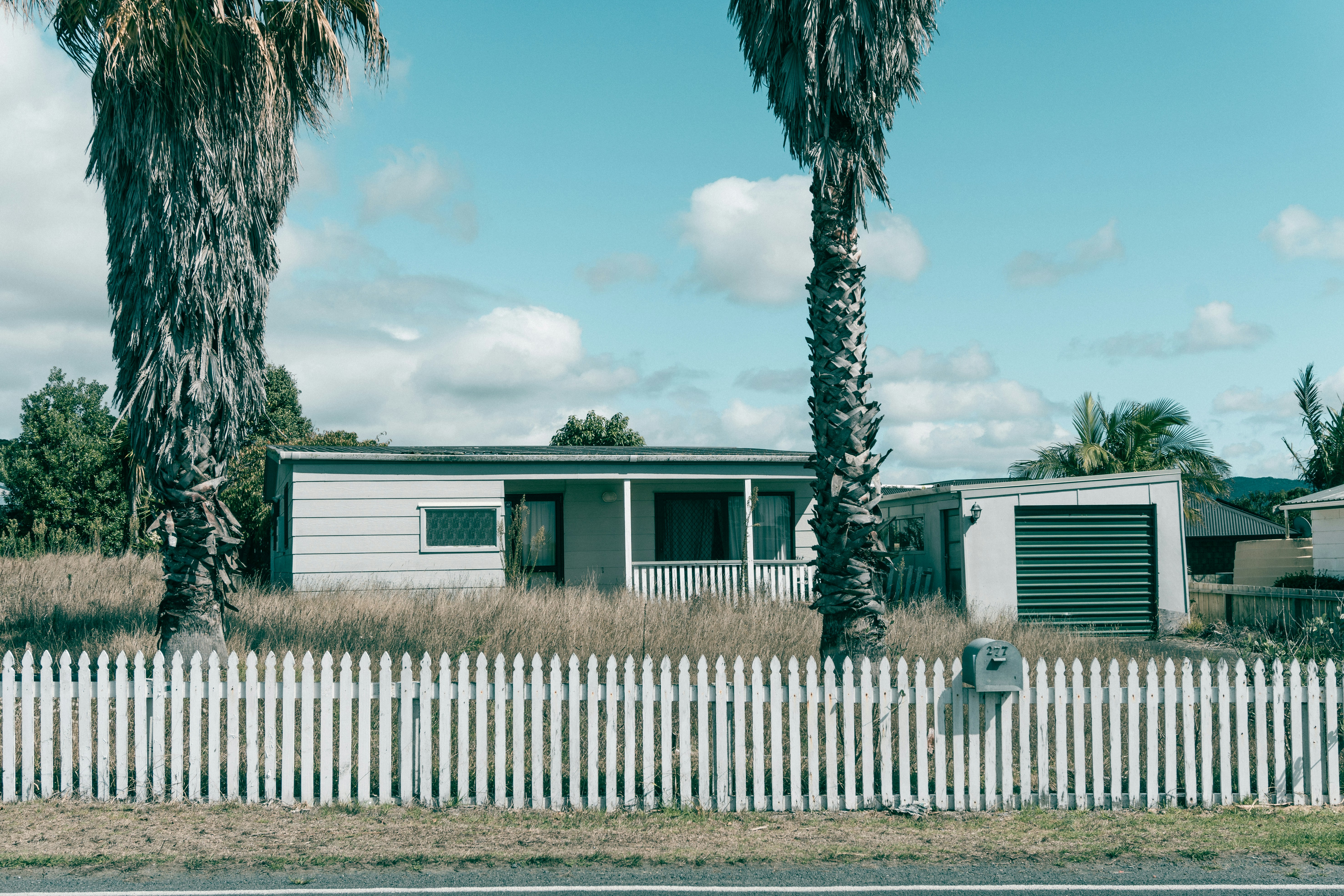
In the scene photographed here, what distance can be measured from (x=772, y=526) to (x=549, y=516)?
426cm

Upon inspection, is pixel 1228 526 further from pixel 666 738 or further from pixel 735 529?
pixel 666 738

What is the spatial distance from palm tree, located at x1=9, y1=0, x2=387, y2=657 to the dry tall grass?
144cm

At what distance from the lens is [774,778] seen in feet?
21.4

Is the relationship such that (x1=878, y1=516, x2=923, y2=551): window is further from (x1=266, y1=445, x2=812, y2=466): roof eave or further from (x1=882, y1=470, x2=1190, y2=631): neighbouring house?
(x1=266, y1=445, x2=812, y2=466): roof eave

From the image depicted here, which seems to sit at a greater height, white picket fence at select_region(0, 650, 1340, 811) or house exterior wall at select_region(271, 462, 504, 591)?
house exterior wall at select_region(271, 462, 504, 591)

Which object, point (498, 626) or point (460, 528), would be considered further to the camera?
point (460, 528)

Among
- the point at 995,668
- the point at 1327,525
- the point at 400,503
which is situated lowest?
the point at 995,668

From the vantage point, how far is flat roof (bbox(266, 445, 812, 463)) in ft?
A: 50.4

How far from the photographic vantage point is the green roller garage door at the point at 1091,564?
1567 centimetres

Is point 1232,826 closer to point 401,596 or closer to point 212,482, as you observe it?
point 212,482

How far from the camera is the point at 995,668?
656 cm

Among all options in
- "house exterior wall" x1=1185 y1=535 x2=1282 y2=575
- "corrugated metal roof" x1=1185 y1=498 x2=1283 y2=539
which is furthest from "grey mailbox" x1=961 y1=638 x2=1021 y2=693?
"house exterior wall" x1=1185 y1=535 x2=1282 y2=575

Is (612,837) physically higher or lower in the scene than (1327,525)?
lower

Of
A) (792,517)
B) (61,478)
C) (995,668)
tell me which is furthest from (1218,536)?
(61,478)
